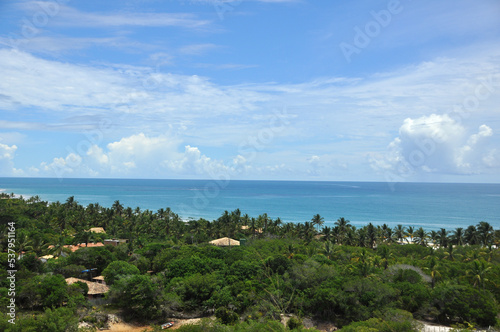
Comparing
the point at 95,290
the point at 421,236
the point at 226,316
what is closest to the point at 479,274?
the point at 226,316

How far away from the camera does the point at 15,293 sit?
26344 millimetres

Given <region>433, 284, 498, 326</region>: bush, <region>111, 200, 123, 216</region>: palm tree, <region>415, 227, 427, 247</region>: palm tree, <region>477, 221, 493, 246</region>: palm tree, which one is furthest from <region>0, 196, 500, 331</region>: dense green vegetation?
<region>111, 200, 123, 216</region>: palm tree

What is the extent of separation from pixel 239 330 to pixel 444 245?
4670 cm

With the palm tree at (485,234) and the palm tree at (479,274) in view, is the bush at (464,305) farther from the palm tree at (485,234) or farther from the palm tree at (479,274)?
the palm tree at (485,234)

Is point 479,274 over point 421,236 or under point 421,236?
over

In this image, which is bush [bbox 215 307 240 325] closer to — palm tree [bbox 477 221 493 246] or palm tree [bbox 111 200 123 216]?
palm tree [bbox 477 221 493 246]

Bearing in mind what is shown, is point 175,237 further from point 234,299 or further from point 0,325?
point 0,325

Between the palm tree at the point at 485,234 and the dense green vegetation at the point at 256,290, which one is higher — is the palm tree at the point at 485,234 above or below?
above

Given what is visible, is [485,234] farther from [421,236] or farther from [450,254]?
[450,254]

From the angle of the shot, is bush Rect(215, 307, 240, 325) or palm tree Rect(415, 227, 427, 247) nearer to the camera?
bush Rect(215, 307, 240, 325)

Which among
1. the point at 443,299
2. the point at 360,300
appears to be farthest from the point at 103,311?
the point at 443,299

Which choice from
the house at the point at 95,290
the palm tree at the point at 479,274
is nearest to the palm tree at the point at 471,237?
the palm tree at the point at 479,274

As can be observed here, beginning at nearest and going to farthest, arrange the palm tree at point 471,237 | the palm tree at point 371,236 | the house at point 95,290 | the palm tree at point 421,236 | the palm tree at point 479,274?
the palm tree at point 479,274 < the house at point 95,290 < the palm tree at point 371,236 < the palm tree at point 471,237 < the palm tree at point 421,236

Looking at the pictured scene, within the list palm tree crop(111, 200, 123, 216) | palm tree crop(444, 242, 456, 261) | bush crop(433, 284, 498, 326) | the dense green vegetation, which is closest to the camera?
the dense green vegetation
